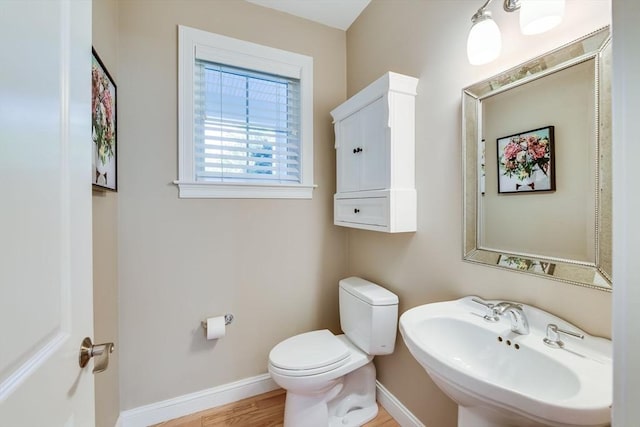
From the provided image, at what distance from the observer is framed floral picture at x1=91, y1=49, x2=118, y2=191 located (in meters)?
1.06

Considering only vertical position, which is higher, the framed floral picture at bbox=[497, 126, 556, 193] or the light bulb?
the light bulb


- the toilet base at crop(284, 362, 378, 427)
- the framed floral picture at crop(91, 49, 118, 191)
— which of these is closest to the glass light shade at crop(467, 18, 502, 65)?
the framed floral picture at crop(91, 49, 118, 191)

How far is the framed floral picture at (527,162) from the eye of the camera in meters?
0.91

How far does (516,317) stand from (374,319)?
70 cm

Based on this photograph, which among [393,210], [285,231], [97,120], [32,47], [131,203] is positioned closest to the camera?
[32,47]

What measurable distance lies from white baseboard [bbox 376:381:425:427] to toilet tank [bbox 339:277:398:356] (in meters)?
0.34

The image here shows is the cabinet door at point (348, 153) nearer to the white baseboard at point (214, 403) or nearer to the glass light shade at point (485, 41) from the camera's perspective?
the glass light shade at point (485, 41)

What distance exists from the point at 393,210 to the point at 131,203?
4.73 feet

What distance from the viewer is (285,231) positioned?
1.86 meters

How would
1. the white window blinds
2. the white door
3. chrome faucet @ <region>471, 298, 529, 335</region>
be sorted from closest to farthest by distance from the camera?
1. the white door
2. chrome faucet @ <region>471, 298, 529, 335</region>
3. the white window blinds

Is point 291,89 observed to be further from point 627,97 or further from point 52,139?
point 627,97

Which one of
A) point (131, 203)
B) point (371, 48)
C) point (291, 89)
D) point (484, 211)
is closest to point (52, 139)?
point (131, 203)

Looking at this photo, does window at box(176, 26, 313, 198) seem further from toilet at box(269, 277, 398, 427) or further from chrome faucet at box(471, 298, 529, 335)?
chrome faucet at box(471, 298, 529, 335)

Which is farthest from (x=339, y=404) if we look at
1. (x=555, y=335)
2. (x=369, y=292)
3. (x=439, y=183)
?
(x=439, y=183)
